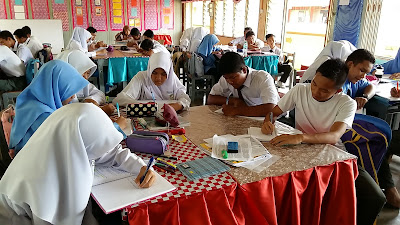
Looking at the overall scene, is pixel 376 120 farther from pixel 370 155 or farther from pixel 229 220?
pixel 229 220

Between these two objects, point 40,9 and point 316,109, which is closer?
point 316,109

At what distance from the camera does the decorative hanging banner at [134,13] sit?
10586 mm

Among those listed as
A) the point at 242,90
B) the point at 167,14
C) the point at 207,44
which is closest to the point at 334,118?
the point at 242,90

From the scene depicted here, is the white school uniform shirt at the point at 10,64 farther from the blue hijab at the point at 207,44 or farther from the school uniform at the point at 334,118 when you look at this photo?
the school uniform at the point at 334,118

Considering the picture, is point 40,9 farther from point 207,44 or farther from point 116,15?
point 207,44

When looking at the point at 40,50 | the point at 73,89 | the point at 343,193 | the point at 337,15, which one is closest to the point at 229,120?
the point at 343,193

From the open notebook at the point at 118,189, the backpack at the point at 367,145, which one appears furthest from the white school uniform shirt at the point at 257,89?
the open notebook at the point at 118,189

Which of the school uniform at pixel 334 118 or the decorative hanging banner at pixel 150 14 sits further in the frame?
the decorative hanging banner at pixel 150 14

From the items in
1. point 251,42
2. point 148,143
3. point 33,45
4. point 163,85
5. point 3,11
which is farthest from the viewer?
point 3,11

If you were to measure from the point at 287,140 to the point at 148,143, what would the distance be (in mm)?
746

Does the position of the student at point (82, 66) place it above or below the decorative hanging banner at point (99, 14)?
below

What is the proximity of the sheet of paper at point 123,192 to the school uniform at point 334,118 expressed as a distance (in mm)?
1128

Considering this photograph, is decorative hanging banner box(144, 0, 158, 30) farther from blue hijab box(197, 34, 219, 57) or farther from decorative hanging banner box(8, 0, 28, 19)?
blue hijab box(197, 34, 219, 57)

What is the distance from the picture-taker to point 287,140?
1714mm
